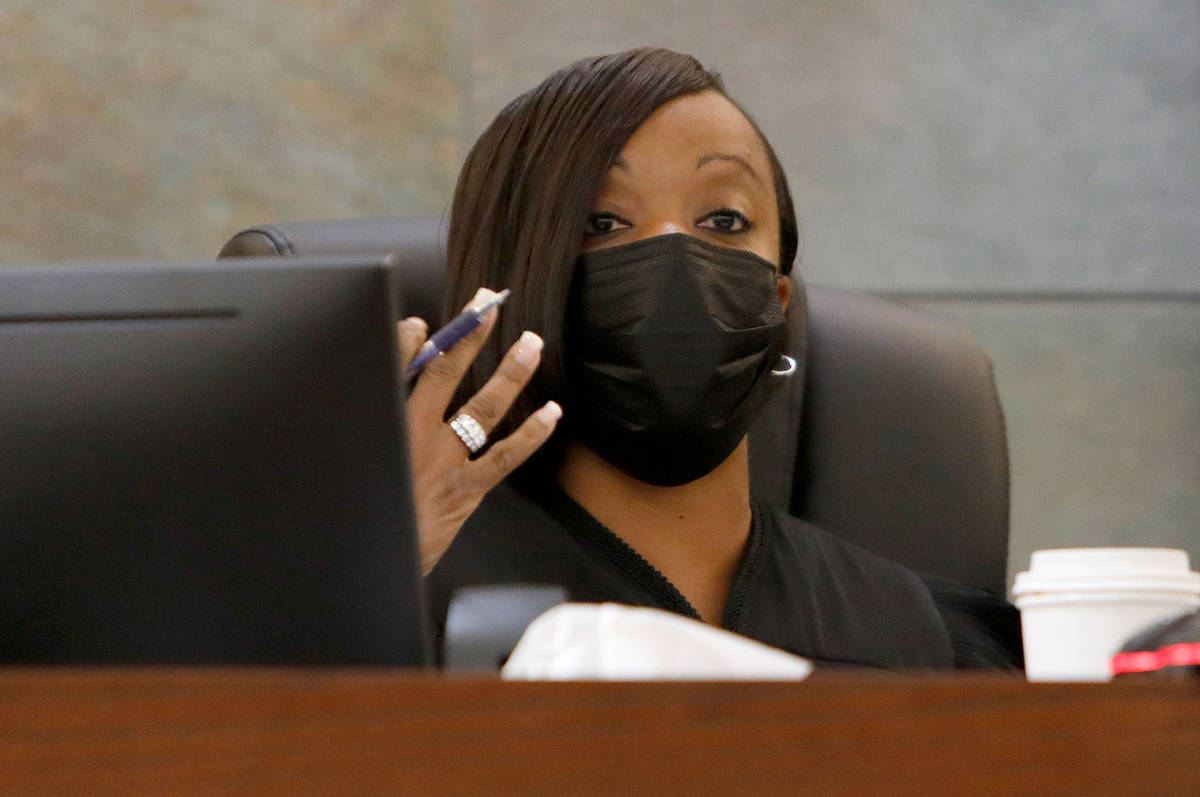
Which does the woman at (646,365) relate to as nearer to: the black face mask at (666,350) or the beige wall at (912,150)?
the black face mask at (666,350)

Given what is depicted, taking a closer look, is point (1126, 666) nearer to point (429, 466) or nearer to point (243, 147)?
point (429, 466)

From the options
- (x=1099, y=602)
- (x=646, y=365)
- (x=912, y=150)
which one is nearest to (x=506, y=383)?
(x=646, y=365)

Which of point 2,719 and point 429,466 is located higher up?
point 429,466

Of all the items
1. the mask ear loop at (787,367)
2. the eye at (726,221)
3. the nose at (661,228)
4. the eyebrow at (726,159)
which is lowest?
the mask ear loop at (787,367)

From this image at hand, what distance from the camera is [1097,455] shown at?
221 centimetres

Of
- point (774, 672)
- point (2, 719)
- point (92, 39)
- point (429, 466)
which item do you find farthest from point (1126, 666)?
point (92, 39)

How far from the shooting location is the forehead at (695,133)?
4.45ft

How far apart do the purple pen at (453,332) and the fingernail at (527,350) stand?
0.07 meters

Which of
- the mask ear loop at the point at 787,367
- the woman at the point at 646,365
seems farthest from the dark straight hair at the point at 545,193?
the mask ear loop at the point at 787,367

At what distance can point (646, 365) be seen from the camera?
4.37 ft

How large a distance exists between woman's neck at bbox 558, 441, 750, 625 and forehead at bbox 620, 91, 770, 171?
311 mm

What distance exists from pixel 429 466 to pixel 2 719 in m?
0.86

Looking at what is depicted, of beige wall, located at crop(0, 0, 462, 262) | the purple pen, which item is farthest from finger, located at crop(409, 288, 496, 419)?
beige wall, located at crop(0, 0, 462, 262)

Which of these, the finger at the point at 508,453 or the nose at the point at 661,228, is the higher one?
the nose at the point at 661,228
